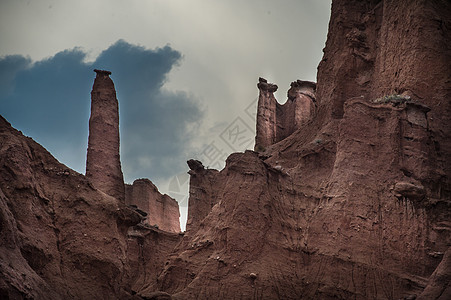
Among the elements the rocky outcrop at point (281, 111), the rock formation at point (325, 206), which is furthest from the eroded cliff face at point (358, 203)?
the rocky outcrop at point (281, 111)

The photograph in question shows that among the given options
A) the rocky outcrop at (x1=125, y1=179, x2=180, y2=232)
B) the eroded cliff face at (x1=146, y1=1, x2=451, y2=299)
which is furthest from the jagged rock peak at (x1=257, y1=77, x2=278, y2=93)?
the eroded cliff face at (x1=146, y1=1, x2=451, y2=299)

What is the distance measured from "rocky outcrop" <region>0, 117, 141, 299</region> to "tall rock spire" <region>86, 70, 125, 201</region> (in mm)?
14900

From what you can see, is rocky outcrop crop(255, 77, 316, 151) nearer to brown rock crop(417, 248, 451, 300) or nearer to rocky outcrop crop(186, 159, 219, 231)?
rocky outcrop crop(186, 159, 219, 231)

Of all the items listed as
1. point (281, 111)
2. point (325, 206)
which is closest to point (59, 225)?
point (325, 206)

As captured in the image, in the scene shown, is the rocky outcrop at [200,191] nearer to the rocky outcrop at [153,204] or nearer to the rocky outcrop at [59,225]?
the rocky outcrop at [153,204]

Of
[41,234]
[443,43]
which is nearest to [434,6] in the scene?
[443,43]

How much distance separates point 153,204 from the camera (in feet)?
190

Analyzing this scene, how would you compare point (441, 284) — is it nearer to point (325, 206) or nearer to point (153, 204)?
point (325, 206)

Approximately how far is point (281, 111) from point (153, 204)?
1151 cm

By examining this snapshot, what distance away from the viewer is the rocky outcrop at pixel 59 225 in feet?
86.0

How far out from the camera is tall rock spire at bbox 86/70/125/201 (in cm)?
4503

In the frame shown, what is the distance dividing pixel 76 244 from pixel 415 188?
1430 cm

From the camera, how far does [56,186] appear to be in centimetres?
2922

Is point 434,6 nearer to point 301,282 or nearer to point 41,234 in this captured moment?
point 301,282
